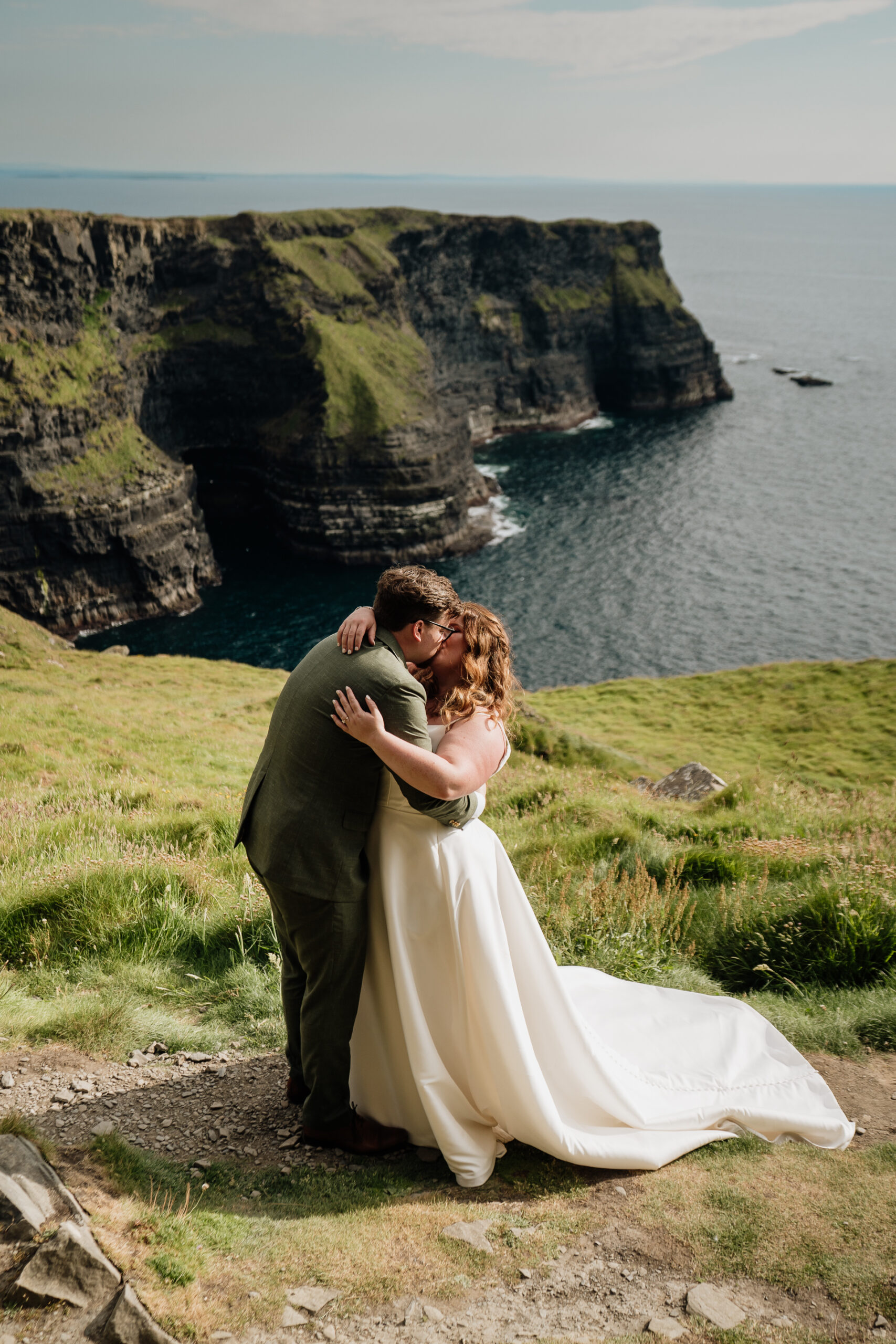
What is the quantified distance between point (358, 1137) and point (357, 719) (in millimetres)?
2800

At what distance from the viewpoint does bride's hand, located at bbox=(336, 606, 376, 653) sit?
5043mm

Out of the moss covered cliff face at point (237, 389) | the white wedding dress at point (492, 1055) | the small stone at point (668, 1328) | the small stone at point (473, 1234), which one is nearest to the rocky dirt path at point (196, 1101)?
the white wedding dress at point (492, 1055)

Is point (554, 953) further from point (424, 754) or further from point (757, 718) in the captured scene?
point (757, 718)

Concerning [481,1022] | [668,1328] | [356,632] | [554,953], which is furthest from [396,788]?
[554,953]

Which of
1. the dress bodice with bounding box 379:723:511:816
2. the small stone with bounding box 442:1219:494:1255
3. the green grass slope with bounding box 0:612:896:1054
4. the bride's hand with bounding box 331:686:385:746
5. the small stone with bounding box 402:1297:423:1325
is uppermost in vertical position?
the bride's hand with bounding box 331:686:385:746

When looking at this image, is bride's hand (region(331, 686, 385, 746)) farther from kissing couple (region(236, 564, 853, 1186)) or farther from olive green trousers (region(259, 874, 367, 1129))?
olive green trousers (region(259, 874, 367, 1129))

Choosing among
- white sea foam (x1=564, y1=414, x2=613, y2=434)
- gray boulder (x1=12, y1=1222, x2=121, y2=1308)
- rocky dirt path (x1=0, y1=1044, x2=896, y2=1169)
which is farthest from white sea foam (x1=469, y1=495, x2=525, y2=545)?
gray boulder (x1=12, y1=1222, x2=121, y2=1308)

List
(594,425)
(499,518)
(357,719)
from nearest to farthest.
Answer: (357,719) → (499,518) → (594,425)

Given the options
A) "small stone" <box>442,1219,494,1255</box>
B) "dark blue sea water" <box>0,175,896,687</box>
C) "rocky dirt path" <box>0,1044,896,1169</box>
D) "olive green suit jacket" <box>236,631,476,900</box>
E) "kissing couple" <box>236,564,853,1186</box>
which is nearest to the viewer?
"small stone" <box>442,1219,494,1255</box>

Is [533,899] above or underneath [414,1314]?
underneath

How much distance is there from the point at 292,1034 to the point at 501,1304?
2190 mm

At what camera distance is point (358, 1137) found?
5.71 metres

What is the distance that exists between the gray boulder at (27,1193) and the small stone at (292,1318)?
1.01 m

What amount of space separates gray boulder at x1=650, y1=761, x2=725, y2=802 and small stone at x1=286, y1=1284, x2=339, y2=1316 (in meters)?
16.2
